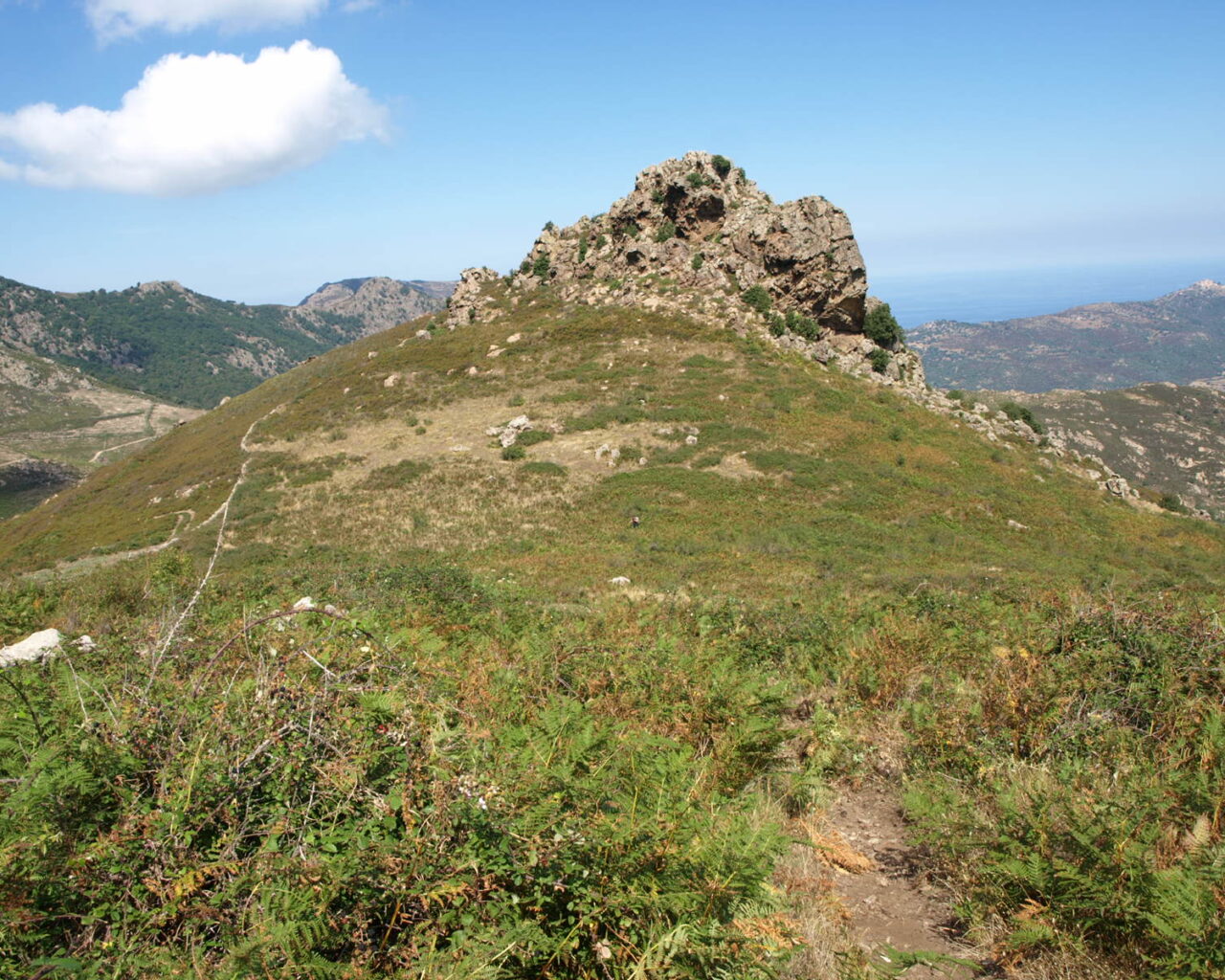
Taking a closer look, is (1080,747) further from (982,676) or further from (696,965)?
(696,965)

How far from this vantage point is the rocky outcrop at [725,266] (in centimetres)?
4531

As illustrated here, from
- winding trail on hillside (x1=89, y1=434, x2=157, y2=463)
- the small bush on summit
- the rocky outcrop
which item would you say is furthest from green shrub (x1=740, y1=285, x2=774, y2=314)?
winding trail on hillside (x1=89, y1=434, x2=157, y2=463)

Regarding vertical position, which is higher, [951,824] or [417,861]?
[417,861]

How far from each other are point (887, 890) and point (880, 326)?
4961cm

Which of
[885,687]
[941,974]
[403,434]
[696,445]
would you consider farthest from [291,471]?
[941,974]

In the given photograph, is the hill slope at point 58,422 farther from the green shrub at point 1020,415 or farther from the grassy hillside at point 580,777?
the green shrub at point 1020,415

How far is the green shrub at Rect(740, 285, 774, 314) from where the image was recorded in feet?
149

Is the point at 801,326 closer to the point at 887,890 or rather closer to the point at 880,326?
the point at 880,326

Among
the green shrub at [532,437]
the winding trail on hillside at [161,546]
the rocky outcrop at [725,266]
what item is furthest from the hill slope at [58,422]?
the green shrub at [532,437]

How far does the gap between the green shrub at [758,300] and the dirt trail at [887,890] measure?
142 feet

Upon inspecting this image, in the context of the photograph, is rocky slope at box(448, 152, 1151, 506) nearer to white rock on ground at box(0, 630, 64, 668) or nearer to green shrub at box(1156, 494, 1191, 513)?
green shrub at box(1156, 494, 1191, 513)

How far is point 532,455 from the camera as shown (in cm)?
3256

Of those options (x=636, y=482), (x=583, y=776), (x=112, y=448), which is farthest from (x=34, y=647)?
(x=112, y=448)

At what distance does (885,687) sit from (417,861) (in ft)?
17.2
